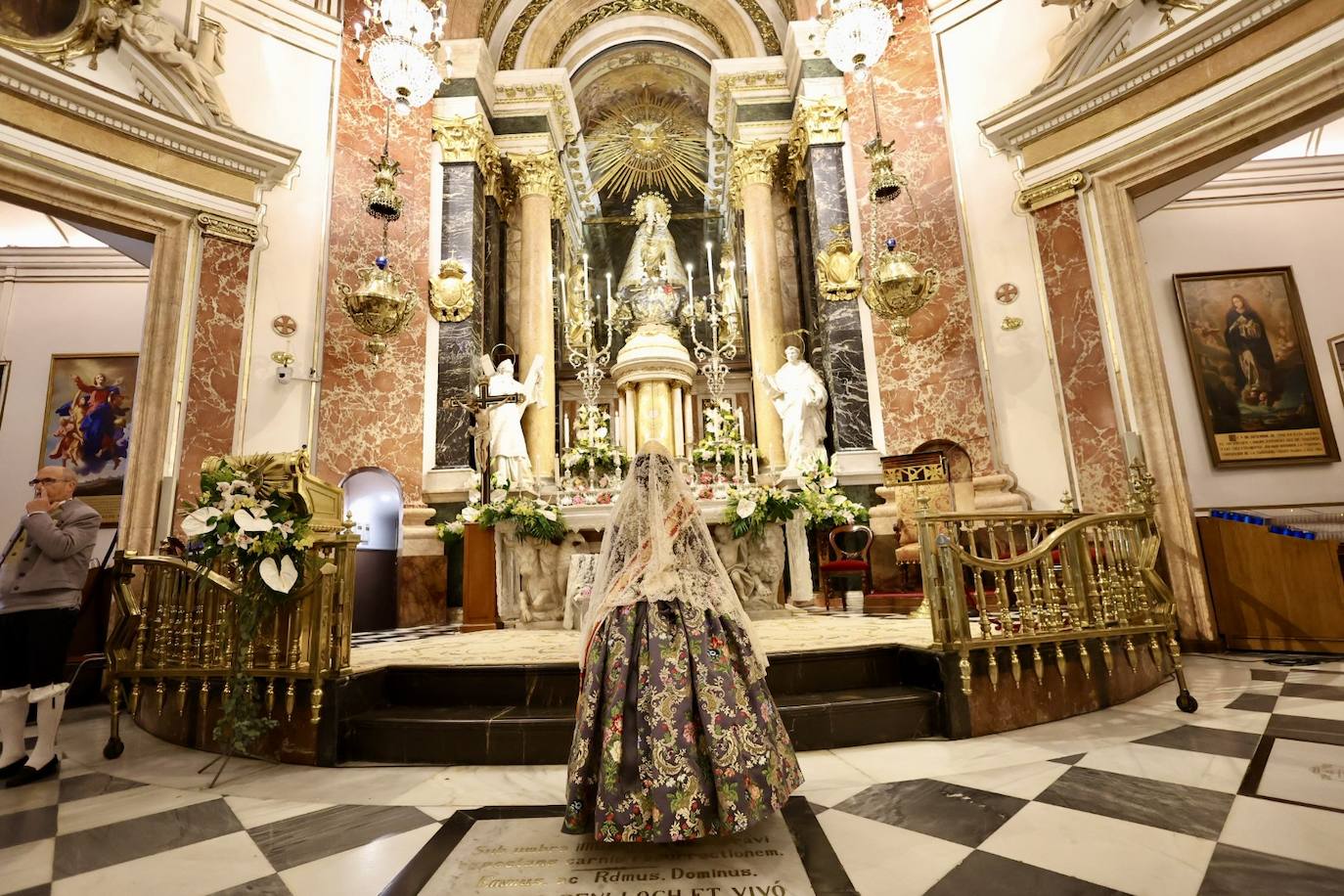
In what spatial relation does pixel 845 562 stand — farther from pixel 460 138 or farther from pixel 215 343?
pixel 460 138

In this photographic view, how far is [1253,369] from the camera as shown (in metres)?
8.10

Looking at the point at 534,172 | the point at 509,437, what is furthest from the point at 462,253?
the point at 509,437

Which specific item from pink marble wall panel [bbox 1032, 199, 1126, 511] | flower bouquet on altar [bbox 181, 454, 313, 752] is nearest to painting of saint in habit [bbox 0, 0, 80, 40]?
flower bouquet on altar [bbox 181, 454, 313, 752]

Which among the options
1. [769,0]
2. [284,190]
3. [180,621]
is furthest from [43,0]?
[769,0]

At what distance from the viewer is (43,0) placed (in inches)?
261

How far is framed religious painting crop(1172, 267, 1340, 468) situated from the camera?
7902 millimetres

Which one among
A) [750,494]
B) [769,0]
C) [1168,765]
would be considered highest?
[769,0]

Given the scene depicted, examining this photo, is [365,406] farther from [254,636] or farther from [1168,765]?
[1168,765]

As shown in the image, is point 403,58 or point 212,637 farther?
point 403,58

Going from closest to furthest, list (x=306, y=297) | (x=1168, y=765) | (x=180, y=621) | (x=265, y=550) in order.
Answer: (x=1168, y=765)
(x=265, y=550)
(x=180, y=621)
(x=306, y=297)

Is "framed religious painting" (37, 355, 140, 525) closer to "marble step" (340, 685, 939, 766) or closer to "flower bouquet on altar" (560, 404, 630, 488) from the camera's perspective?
"flower bouquet on altar" (560, 404, 630, 488)

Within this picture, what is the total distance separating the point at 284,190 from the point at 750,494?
6770 mm

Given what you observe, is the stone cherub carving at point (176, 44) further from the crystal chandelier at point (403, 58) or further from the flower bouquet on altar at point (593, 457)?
the flower bouquet on altar at point (593, 457)

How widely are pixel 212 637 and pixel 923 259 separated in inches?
318
